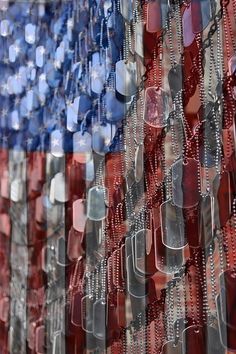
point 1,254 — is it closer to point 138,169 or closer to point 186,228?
point 138,169

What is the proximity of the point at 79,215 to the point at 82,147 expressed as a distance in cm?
11

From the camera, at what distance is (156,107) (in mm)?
974

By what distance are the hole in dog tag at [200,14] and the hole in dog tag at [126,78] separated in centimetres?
19

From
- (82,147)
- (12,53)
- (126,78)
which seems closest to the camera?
(126,78)

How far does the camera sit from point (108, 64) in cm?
117

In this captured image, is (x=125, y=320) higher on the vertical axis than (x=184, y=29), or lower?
lower

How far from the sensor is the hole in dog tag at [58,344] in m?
1.29

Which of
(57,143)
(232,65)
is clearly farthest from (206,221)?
(57,143)

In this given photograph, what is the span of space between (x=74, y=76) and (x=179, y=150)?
0.48 meters

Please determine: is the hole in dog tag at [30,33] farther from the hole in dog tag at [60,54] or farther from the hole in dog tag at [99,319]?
the hole in dog tag at [99,319]

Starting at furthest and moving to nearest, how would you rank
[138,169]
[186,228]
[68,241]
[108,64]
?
[68,241]
[108,64]
[138,169]
[186,228]

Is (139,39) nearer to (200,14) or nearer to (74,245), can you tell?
(200,14)

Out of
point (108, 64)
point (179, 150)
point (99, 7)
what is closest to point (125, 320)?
point (179, 150)

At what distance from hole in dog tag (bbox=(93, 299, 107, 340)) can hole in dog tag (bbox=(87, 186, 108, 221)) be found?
0.41ft
